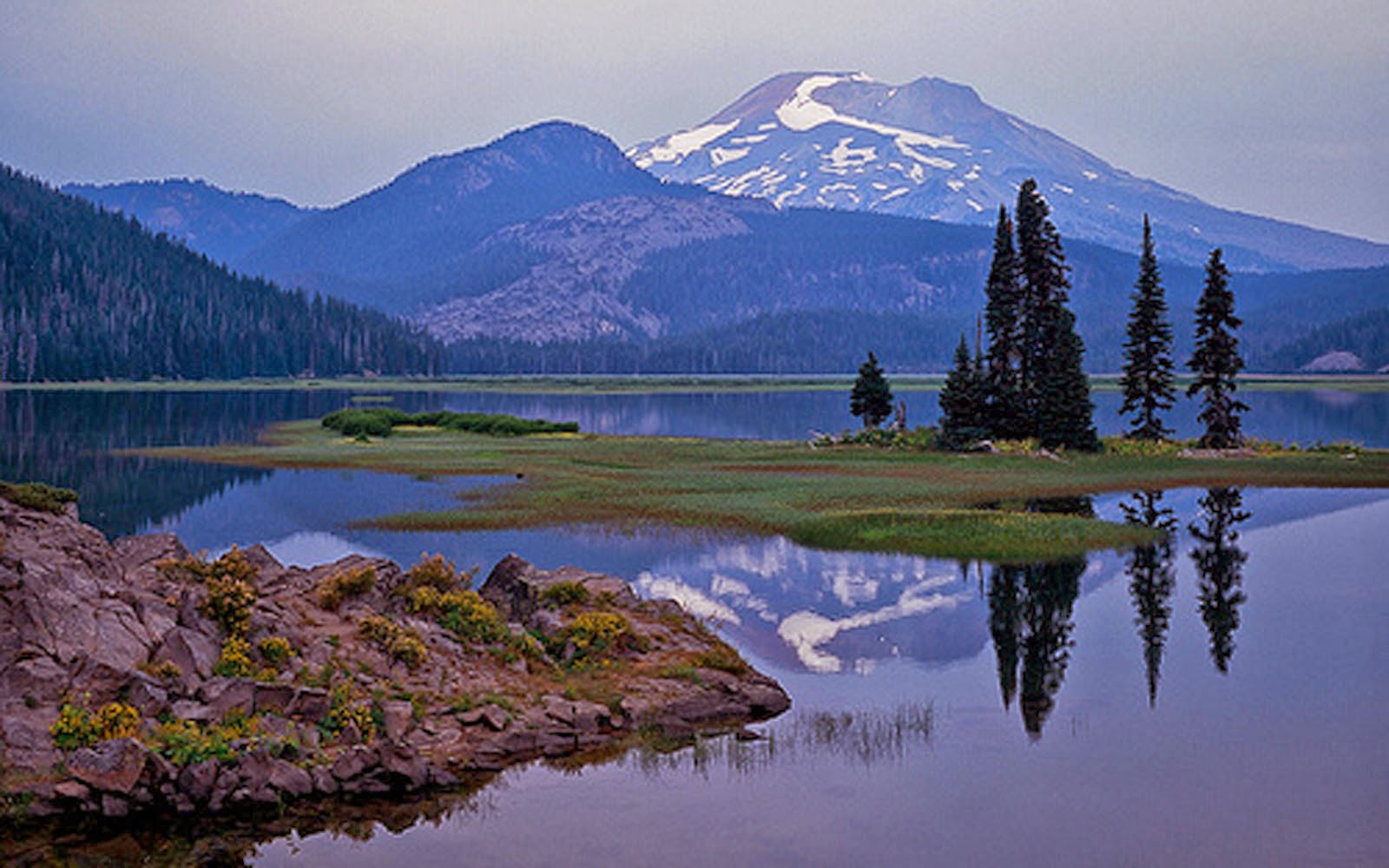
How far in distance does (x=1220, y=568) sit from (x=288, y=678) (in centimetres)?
2735

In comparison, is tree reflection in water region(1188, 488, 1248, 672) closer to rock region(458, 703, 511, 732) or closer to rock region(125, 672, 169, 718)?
rock region(458, 703, 511, 732)

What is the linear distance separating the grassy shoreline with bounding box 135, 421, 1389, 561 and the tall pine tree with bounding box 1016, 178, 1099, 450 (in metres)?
3.20

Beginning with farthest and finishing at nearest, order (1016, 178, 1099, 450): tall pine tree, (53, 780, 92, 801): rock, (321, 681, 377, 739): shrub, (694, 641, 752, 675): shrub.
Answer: (1016, 178, 1099, 450): tall pine tree
(694, 641, 752, 675): shrub
(321, 681, 377, 739): shrub
(53, 780, 92, 801): rock

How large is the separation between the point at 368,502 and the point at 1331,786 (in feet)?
132

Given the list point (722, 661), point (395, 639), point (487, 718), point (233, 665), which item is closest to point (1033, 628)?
point (722, 661)

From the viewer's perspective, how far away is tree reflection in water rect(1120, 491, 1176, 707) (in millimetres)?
26900

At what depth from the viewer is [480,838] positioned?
17.2m

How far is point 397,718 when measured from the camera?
20.2 metres

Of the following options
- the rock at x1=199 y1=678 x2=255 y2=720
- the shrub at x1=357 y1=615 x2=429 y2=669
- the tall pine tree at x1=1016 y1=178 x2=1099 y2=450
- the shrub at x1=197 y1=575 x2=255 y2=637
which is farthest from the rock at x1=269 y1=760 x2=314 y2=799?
the tall pine tree at x1=1016 y1=178 x2=1099 y2=450

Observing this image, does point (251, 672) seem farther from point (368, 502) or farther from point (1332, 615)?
point (368, 502)

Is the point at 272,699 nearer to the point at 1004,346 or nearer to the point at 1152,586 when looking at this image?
the point at 1152,586

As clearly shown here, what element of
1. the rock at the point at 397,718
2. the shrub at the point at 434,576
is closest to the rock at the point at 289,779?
the rock at the point at 397,718

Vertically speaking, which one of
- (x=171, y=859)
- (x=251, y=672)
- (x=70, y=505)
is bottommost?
(x=171, y=859)

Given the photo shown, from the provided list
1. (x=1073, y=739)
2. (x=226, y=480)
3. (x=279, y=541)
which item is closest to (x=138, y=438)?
(x=226, y=480)
